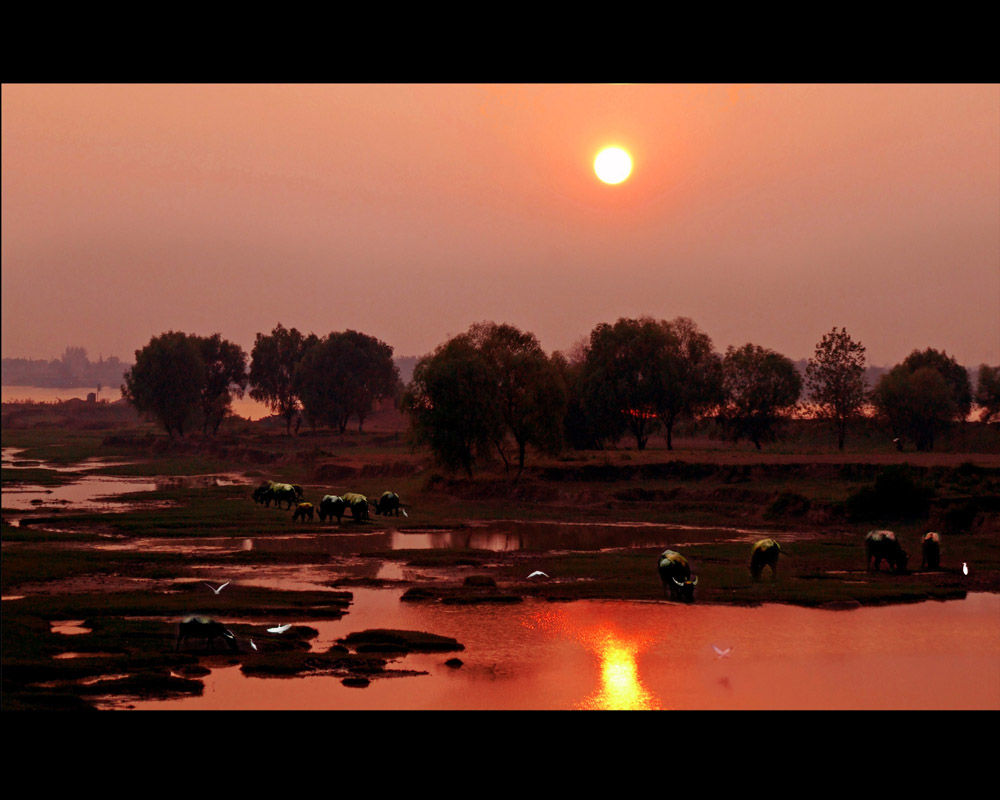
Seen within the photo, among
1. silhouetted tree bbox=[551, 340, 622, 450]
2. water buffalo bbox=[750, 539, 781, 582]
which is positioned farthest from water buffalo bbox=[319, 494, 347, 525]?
silhouetted tree bbox=[551, 340, 622, 450]

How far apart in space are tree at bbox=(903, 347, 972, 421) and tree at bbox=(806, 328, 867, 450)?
19898 mm

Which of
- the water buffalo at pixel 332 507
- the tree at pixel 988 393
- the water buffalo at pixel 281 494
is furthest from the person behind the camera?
the tree at pixel 988 393

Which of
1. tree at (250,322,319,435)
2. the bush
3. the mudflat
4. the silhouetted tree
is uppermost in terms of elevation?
tree at (250,322,319,435)

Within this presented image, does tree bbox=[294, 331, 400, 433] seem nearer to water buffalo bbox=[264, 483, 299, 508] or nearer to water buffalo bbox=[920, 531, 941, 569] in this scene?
water buffalo bbox=[264, 483, 299, 508]

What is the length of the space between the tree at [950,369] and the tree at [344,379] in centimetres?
5384

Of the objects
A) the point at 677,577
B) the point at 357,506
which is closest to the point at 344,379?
the point at 357,506

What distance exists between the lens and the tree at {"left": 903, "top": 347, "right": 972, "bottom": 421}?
103 m

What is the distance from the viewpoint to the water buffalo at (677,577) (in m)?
26.4

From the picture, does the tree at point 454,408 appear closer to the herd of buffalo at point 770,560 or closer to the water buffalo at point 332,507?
the water buffalo at point 332,507

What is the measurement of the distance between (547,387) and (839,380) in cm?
3417

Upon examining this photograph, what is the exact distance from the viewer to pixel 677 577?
26.7 meters

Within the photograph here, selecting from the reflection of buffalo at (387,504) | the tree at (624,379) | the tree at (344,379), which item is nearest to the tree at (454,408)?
the reflection of buffalo at (387,504)
